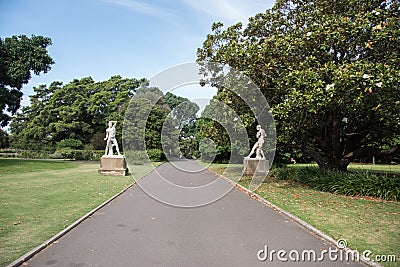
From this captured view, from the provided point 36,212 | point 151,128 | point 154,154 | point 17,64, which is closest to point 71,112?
point 151,128

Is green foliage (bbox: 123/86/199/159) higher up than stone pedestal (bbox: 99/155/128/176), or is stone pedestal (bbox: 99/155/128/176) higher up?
green foliage (bbox: 123/86/199/159)

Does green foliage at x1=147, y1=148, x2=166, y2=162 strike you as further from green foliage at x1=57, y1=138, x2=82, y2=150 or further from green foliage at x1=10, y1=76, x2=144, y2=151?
green foliage at x1=57, y1=138, x2=82, y2=150

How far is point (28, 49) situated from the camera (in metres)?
30.3

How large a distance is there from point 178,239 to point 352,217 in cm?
461

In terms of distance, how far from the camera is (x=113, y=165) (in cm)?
1912

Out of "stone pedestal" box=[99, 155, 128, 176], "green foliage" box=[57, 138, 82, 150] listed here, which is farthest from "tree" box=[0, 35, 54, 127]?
"stone pedestal" box=[99, 155, 128, 176]

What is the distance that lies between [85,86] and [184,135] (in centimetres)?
1929

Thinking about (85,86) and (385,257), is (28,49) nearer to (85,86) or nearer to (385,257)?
(85,86)

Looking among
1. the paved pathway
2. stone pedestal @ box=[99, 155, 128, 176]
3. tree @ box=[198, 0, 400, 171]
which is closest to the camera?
the paved pathway

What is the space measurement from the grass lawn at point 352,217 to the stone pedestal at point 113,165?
32.5ft

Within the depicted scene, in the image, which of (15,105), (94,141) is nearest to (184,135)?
(94,141)

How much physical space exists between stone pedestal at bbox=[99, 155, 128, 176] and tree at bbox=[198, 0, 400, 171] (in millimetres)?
7517

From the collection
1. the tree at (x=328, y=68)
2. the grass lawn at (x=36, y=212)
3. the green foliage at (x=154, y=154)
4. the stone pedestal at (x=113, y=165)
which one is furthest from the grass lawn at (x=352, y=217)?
the green foliage at (x=154, y=154)

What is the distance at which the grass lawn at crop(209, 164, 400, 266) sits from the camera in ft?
18.6
